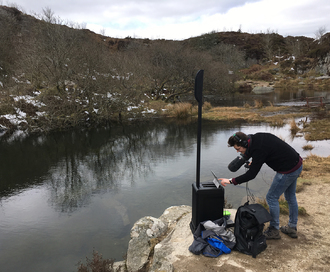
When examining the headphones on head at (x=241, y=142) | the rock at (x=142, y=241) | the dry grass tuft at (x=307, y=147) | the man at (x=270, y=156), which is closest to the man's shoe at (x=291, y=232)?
the man at (x=270, y=156)

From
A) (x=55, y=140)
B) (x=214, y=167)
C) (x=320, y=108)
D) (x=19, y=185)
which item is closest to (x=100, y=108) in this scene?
(x=55, y=140)

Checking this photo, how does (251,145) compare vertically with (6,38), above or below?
below

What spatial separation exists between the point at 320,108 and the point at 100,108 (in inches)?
668

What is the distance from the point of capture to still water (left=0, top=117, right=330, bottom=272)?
16.9ft

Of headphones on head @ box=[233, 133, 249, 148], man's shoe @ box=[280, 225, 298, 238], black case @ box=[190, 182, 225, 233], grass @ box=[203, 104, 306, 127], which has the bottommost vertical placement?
man's shoe @ box=[280, 225, 298, 238]

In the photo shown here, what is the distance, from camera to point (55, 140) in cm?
1373

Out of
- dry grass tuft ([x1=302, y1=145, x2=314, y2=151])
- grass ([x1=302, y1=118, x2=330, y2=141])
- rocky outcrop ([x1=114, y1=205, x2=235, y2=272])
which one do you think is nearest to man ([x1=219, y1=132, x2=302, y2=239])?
rocky outcrop ([x1=114, y1=205, x2=235, y2=272])

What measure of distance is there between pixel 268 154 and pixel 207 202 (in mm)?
1125

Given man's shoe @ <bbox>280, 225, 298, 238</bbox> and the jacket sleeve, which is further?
man's shoe @ <bbox>280, 225, 298, 238</bbox>

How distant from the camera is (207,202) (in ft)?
12.1

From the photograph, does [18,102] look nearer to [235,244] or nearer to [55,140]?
[55,140]

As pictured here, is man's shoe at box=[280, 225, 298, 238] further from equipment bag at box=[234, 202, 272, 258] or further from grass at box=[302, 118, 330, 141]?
grass at box=[302, 118, 330, 141]

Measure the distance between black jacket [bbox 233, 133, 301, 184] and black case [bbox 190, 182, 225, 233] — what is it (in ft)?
1.70

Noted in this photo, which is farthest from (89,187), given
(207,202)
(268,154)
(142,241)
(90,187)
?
(268,154)
